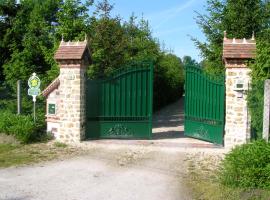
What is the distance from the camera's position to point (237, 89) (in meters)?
10.8

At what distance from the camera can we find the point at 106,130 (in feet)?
40.0

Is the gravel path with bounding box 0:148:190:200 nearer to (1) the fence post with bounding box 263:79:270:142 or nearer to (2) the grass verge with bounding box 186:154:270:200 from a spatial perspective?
(2) the grass verge with bounding box 186:154:270:200

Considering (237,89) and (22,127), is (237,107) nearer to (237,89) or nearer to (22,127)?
(237,89)

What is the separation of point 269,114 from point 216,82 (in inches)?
129

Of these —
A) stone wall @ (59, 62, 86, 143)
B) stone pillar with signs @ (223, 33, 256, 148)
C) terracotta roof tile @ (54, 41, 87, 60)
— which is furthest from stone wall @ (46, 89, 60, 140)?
stone pillar with signs @ (223, 33, 256, 148)

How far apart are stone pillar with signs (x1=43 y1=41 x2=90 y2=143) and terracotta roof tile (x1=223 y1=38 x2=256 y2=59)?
3885mm

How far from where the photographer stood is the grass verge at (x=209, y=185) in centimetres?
660

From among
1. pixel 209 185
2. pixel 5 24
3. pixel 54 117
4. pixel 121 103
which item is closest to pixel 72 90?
pixel 54 117

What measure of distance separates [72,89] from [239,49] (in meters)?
4.68

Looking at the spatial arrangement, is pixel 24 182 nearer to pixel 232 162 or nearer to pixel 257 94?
pixel 232 162

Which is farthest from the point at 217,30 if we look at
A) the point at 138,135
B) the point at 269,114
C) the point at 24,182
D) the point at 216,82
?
the point at 24,182

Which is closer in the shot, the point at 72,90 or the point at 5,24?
the point at 72,90

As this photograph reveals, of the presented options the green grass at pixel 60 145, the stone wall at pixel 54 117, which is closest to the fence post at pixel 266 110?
the green grass at pixel 60 145

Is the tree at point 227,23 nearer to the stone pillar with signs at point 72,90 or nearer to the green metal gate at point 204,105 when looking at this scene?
the green metal gate at point 204,105
